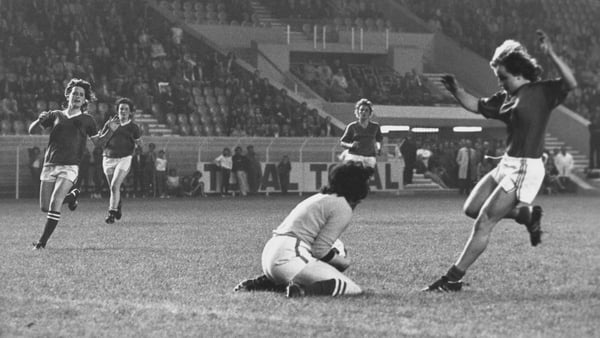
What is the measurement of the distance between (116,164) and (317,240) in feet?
41.2

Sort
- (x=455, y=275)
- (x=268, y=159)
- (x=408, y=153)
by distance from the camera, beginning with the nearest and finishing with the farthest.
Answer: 1. (x=455, y=275)
2. (x=268, y=159)
3. (x=408, y=153)

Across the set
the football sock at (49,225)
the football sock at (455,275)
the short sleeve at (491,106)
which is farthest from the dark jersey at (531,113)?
the football sock at (49,225)

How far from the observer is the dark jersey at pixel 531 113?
10.5 meters

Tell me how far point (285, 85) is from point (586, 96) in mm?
13488

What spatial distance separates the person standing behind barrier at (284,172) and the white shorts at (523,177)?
2762cm

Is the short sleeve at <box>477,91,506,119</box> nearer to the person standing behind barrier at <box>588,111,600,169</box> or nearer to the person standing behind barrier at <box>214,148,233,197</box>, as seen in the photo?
the person standing behind barrier at <box>214,148,233,197</box>

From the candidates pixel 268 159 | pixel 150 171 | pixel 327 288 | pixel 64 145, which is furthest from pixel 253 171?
pixel 327 288

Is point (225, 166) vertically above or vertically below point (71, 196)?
below

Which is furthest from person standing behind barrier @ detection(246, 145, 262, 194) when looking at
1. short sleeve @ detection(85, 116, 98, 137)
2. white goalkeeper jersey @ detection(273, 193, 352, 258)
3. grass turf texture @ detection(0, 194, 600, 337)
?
white goalkeeper jersey @ detection(273, 193, 352, 258)

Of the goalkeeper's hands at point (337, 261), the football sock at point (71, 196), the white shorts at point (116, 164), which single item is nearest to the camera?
the goalkeeper's hands at point (337, 261)

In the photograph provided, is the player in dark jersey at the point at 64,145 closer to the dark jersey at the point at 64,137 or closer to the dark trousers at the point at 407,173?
the dark jersey at the point at 64,137

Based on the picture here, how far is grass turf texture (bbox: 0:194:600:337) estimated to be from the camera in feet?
27.8

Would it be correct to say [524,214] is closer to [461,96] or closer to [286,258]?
[461,96]

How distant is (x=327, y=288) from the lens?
10.1 m
